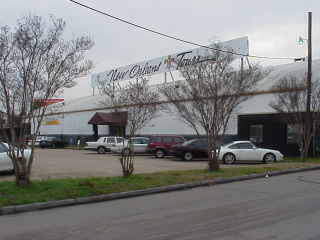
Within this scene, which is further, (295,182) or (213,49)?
(213,49)

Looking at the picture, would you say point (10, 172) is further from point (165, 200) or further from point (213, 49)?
point (213, 49)

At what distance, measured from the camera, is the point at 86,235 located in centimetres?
639

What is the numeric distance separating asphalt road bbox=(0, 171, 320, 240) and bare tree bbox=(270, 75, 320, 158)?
10942mm

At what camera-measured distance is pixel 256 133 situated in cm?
2833

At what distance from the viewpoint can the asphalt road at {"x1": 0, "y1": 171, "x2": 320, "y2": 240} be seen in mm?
6332

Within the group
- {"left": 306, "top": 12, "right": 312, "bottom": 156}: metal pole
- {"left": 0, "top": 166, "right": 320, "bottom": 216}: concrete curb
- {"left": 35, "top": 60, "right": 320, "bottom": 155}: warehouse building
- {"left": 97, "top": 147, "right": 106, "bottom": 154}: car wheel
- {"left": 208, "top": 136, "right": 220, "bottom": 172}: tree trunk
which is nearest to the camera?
{"left": 0, "top": 166, "right": 320, "bottom": 216}: concrete curb

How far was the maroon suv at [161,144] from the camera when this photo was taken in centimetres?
2639

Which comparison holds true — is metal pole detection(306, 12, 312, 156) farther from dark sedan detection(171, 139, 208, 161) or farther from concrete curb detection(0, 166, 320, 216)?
concrete curb detection(0, 166, 320, 216)

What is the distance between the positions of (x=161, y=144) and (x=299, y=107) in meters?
9.31

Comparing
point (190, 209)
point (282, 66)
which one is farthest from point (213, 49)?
point (282, 66)

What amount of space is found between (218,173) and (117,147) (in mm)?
15922

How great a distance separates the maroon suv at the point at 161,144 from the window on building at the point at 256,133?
5.55 metres

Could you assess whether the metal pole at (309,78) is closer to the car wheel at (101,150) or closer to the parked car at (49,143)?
the car wheel at (101,150)

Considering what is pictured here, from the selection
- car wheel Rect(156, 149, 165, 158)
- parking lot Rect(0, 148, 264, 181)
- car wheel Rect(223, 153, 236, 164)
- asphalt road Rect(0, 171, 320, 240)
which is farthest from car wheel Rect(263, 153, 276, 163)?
asphalt road Rect(0, 171, 320, 240)
